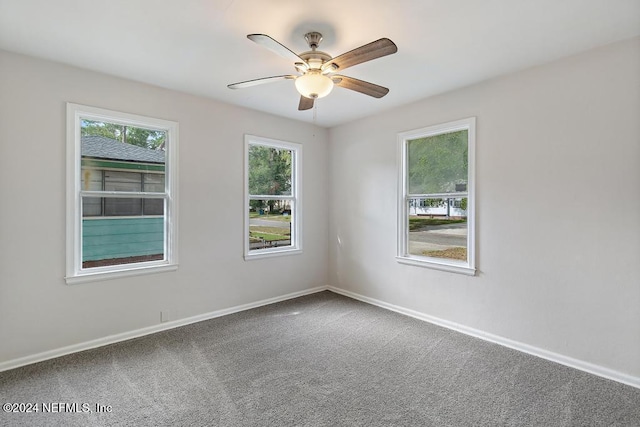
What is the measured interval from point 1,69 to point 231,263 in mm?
2674

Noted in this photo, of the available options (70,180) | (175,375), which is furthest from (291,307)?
(70,180)

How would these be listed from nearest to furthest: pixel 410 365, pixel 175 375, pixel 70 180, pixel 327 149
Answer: pixel 175 375
pixel 410 365
pixel 70 180
pixel 327 149

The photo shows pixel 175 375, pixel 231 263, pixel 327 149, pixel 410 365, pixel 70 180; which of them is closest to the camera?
pixel 175 375

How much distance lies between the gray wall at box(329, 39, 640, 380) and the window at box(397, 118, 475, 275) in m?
0.11

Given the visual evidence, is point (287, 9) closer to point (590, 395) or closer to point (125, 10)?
point (125, 10)

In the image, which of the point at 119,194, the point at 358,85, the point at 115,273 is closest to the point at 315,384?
the point at 115,273

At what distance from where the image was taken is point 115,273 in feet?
10.1

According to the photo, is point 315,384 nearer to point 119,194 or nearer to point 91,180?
point 119,194

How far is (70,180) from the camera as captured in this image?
2836mm

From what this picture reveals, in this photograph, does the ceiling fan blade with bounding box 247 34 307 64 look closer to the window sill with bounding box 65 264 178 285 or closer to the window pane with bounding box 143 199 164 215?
the window pane with bounding box 143 199 164 215

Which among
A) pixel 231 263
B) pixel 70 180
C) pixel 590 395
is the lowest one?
pixel 590 395

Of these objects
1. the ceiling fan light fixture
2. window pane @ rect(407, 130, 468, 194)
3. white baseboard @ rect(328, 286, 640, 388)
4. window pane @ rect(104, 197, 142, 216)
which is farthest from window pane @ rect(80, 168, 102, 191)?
white baseboard @ rect(328, 286, 640, 388)

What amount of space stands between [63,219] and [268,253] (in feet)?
7.22

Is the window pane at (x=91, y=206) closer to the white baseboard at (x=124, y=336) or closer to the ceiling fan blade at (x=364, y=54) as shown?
the white baseboard at (x=124, y=336)
